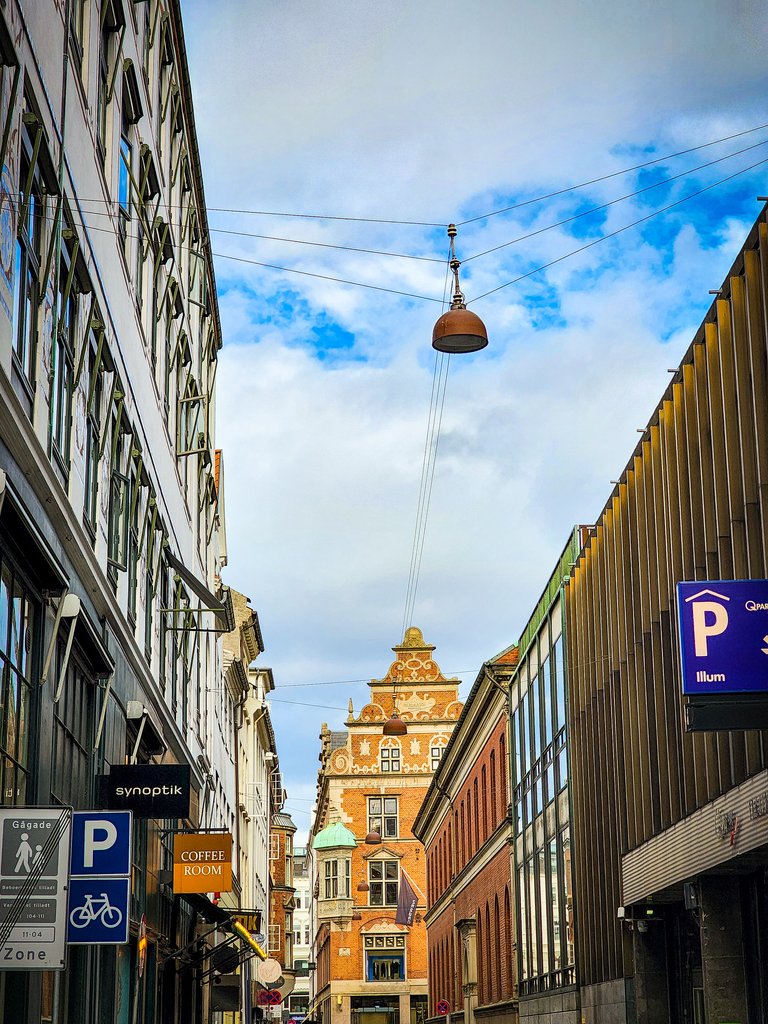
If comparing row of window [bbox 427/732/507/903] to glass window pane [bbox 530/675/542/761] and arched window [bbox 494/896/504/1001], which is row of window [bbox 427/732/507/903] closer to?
arched window [bbox 494/896/504/1001]

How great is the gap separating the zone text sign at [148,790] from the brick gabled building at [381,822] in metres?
62.1

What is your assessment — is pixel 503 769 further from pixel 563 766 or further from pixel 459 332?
pixel 459 332

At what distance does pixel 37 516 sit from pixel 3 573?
107 cm

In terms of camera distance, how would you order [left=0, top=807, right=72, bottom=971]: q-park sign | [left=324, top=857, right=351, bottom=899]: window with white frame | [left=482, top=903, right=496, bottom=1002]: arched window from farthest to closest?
[left=324, top=857, right=351, bottom=899]: window with white frame, [left=482, top=903, right=496, bottom=1002]: arched window, [left=0, top=807, right=72, bottom=971]: q-park sign

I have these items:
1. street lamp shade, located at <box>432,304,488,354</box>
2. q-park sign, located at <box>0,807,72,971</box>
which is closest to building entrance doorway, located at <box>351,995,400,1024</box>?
street lamp shade, located at <box>432,304,488,354</box>

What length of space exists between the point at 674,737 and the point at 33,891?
12.8 metres

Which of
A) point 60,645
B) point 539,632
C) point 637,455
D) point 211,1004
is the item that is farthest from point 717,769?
point 211,1004

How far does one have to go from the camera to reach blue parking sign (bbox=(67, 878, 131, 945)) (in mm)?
11602

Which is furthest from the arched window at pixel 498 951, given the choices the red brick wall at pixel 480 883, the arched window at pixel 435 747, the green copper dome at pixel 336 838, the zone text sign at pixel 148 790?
the arched window at pixel 435 747

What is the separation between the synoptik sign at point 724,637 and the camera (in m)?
14.2

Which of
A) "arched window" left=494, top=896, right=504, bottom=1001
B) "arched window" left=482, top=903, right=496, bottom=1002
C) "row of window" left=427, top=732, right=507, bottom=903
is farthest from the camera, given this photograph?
"arched window" left=482, top=903, right=496, bottom=1002

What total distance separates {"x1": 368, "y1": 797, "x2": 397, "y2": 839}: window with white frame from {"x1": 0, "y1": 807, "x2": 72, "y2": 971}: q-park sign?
7434cm

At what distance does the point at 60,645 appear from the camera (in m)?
14.1

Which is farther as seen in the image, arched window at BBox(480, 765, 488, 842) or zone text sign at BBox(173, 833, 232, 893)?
arched window at BBox(480, 765, 488, 842)
